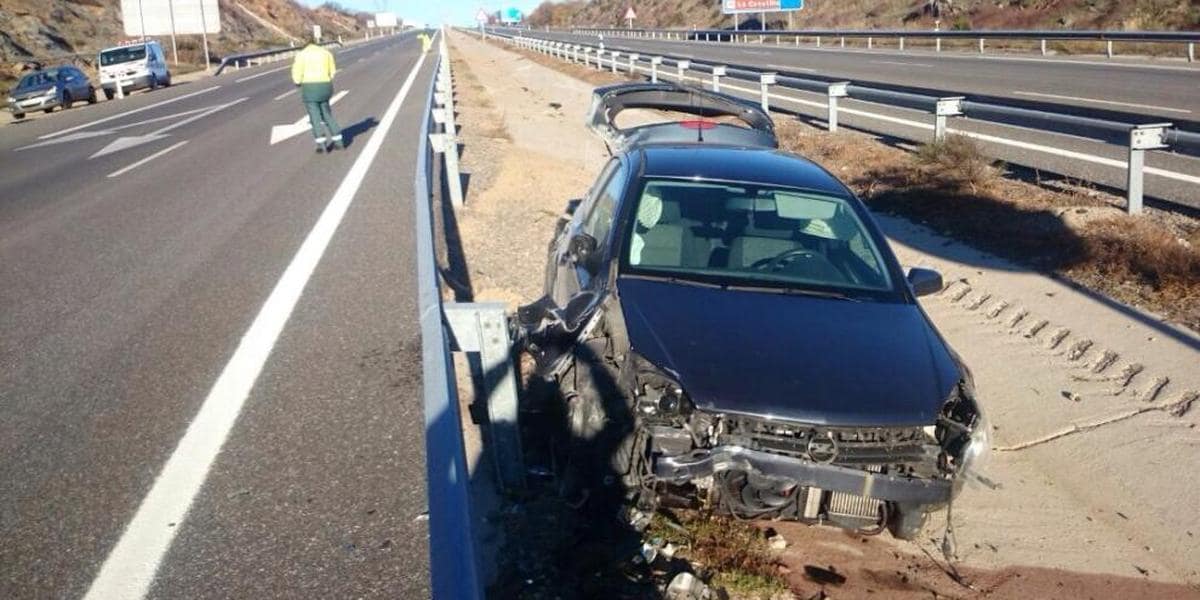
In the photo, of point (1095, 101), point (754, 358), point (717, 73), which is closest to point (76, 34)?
point (717, 73)

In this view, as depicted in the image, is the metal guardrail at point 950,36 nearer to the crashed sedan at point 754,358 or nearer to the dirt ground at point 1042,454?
the dirt ground at point 1042,454

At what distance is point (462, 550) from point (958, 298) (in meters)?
6.44

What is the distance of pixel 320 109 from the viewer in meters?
17.5

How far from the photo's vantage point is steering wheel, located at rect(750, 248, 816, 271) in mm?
5633

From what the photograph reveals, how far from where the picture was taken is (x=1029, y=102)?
62.6 ft

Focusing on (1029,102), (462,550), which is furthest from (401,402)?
(1029,102)

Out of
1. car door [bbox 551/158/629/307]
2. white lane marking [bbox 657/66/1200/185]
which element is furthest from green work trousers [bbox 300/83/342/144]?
car door [bbox 551/158/629/307]

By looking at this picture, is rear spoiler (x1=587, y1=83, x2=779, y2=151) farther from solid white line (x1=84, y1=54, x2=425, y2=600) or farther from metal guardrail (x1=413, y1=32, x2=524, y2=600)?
solid white line (x1=84, y1=54, x2=425, y2=600)

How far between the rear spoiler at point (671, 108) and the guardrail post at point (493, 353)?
11.8 feet

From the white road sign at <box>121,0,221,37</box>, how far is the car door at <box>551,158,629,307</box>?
179ft

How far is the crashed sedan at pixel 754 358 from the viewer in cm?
430

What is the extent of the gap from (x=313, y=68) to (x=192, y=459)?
13015 millimetres

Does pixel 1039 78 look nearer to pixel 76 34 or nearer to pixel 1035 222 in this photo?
pixel 1035 222

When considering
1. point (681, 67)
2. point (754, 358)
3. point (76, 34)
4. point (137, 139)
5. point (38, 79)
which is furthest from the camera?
point (76, 34)
